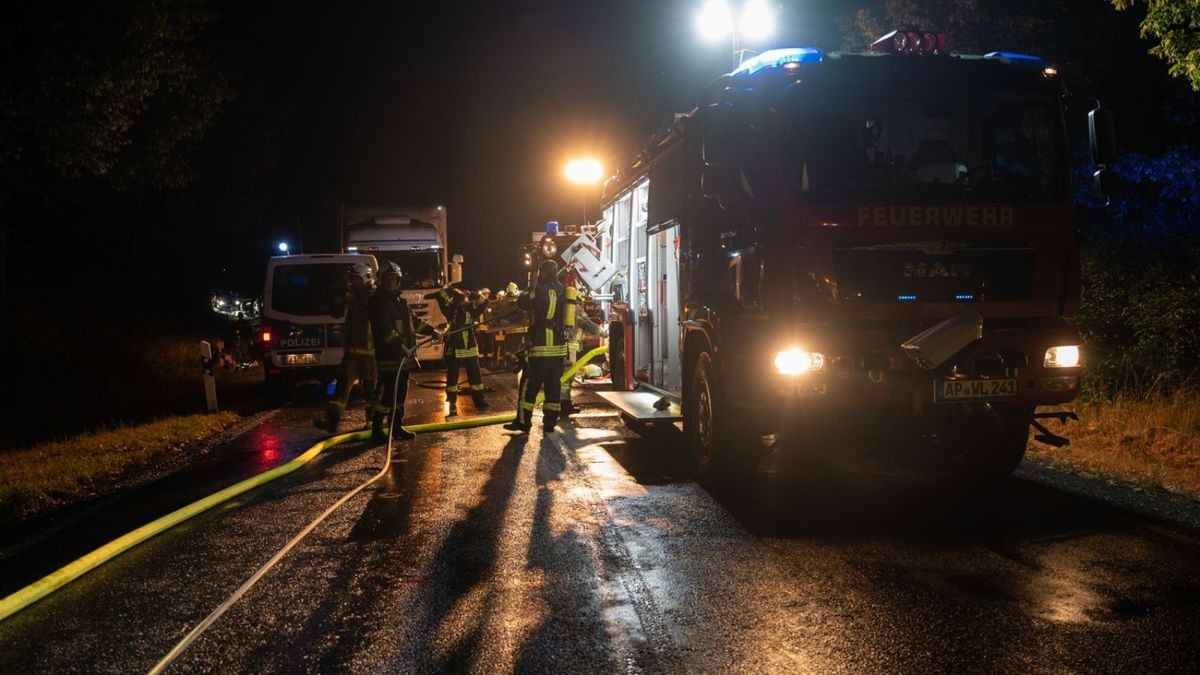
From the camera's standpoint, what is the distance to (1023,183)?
732 centimetres

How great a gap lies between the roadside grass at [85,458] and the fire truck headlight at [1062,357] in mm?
7371

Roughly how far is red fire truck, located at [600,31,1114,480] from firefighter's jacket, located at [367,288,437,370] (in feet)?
15.2

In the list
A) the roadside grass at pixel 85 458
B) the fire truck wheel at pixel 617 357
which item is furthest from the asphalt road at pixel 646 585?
the fire truck wheel at pixel 617 357

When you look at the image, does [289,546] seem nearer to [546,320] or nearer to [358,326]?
[546,320]

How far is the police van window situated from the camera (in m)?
16.5

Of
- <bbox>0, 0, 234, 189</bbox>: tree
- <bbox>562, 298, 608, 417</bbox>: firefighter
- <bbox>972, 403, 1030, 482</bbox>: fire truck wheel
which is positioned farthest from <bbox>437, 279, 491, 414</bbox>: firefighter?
<bbox>972, 403, 1030, 482</bbox>: fire truck wheel

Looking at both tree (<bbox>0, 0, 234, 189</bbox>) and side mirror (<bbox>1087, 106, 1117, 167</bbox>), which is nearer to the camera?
side mirror (<bbox>1087, 106, 1117, 167</bbox>)

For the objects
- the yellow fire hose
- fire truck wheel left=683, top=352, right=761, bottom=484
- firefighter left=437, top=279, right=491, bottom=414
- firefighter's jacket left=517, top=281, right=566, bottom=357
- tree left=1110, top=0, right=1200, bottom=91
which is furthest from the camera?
firefighter left=437, top=279, right=491, bottom=414

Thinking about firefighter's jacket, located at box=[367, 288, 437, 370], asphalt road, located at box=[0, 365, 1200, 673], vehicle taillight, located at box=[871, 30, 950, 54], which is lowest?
Answer: asphalt road, located at box=[0, 365, 1200, 673]

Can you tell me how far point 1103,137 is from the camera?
723 centimetres

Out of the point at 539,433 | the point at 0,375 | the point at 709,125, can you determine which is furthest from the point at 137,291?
the point at 709,125

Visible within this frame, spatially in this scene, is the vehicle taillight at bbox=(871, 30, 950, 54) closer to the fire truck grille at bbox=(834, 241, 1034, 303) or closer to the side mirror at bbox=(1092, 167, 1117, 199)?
the side mirror at bbox=(1092, 167, 1117, 199)

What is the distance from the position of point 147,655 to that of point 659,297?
7.11m

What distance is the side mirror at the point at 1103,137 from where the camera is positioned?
721cm
